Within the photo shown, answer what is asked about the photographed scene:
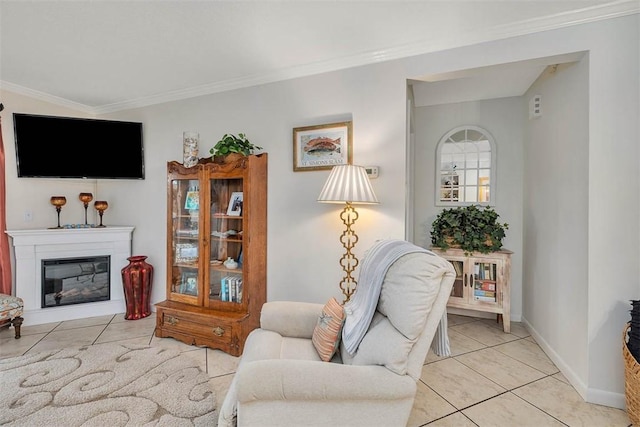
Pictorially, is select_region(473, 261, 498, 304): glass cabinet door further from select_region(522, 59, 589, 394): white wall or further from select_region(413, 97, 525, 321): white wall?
select_region(413, 97, 525, 321): white wall

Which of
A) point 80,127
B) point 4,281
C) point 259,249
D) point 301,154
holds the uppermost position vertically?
point 80,127

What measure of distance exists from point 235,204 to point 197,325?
1.12m

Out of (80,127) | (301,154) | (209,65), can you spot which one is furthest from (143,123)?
(301,154)

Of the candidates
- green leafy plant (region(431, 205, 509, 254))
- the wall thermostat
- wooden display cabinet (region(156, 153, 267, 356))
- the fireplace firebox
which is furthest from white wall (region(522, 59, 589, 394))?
the fireplace firebox

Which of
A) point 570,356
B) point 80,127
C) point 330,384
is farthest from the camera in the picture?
Result: point 80,127

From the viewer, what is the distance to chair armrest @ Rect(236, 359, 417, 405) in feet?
4.07

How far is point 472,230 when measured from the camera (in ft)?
10.1

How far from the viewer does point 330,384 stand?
49.0 inches

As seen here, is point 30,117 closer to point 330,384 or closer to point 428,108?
point 330,384

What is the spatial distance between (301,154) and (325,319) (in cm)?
154

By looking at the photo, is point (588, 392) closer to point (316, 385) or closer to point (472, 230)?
point (472, 230)

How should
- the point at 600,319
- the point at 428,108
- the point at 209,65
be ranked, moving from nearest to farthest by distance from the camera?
the point at 600,319 < the point at 209,65 < the point at 428,108

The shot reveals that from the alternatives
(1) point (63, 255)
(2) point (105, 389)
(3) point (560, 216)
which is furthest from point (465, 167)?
(1) point (63, 255)

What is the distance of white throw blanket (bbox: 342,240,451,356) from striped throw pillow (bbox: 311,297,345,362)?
0.05m
